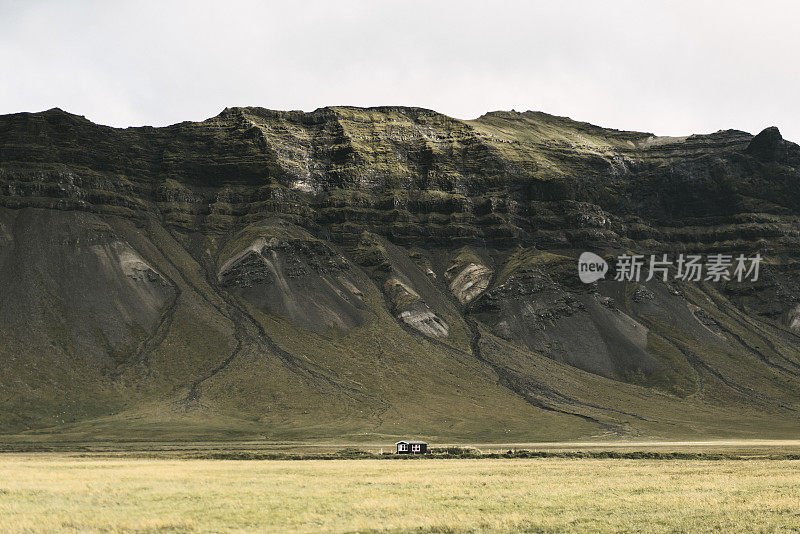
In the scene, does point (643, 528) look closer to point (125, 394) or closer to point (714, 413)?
point (125, 394)

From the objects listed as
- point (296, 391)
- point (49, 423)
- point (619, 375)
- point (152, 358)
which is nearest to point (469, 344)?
point (619, 375)

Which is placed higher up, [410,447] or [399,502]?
[399,502]

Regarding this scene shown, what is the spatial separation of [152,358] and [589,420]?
94.6 metres

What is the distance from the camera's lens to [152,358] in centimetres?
15600

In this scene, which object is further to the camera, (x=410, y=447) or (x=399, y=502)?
(x=410, y=447)

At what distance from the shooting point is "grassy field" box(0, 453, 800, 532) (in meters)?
27.7

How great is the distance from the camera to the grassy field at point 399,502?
1089 inches

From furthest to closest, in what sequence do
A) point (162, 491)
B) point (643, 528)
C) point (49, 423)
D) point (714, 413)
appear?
point (714, 413), point (49, 423), point (162, 491), point (643, 528)

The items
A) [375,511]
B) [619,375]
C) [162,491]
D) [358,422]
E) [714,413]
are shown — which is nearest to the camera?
[375,511]

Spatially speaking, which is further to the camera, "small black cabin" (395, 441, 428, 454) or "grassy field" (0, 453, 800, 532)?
"small black cabin" (395, 441, 428, 454)

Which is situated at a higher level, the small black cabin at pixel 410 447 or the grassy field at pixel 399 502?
the grassy field at pixel 399 502

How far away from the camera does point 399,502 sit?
34000 millimetres

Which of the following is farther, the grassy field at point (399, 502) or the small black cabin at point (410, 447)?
the small black cabin at point (410, 447)

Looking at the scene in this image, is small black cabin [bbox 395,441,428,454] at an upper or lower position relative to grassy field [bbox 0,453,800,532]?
lower
